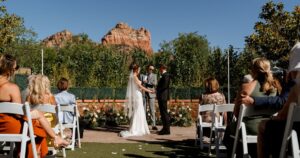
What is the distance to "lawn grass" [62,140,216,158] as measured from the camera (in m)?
7.38

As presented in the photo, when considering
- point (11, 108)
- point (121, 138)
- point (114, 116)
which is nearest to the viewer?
point (11, 108)

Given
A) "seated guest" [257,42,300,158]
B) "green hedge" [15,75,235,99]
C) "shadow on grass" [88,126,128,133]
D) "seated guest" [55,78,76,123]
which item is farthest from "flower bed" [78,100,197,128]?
"seated guest" [257,42,300,158]

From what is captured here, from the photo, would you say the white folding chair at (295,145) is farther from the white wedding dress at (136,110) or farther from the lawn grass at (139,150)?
the white wedding dress at (136,110)

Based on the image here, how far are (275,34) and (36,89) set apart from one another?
16735 mm

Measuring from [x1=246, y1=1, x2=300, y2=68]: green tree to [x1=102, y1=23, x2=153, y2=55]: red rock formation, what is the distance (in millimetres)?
99732

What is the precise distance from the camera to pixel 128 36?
4936 inches

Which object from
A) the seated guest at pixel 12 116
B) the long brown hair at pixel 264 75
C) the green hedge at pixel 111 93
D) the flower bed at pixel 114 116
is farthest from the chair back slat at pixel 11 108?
the green hedge at pixel 111 93

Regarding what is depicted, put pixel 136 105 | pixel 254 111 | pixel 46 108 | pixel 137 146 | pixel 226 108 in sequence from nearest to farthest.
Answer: pixel 254 111 < pixel 46 108 < pixel 226 108 < pixel 137 146 < pixel 136 105

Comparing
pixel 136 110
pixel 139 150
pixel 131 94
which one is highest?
pixel 131 94

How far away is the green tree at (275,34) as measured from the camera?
65.8ft

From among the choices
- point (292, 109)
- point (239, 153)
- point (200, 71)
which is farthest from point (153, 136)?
point (200, 71)

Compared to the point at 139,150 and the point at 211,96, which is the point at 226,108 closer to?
the point at 211,96

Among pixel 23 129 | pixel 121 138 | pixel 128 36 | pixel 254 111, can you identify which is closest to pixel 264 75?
pixel 254 111

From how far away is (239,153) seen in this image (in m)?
4.91
